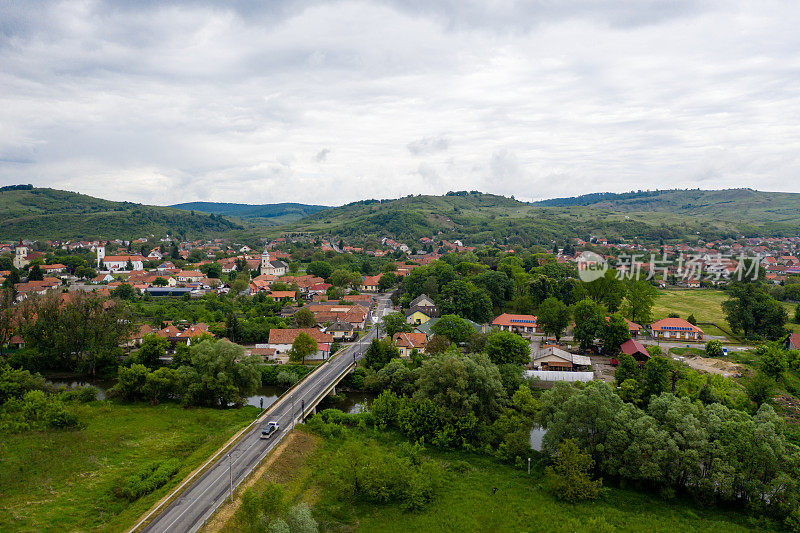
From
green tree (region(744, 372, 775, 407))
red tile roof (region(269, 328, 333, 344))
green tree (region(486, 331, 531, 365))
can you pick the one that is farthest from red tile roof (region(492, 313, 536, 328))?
green tree (region(744, 372, 775, 407))

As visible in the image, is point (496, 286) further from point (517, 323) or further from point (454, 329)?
point (454, 329)

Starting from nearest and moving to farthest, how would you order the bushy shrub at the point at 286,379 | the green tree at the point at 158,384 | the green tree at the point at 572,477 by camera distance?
1. the green tree at the point at 572,477
2. the green tree at the point at 158,384
3. the bushy shrub at the point at 286,379

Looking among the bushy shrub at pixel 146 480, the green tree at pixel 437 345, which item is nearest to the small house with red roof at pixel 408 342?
the green tree at pixel 437 345

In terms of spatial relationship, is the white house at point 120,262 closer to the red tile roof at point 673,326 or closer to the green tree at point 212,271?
the green tree at point 212,271

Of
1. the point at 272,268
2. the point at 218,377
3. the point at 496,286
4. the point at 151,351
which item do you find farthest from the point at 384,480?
the point at 272,268

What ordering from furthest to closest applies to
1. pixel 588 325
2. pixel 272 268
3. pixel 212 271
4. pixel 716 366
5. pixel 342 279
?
pixel 272 268, pixel 212 271, pixel 342 279, pixel 588 325, pixel 716 366

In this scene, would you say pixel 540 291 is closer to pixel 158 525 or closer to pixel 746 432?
pixel 746 432
